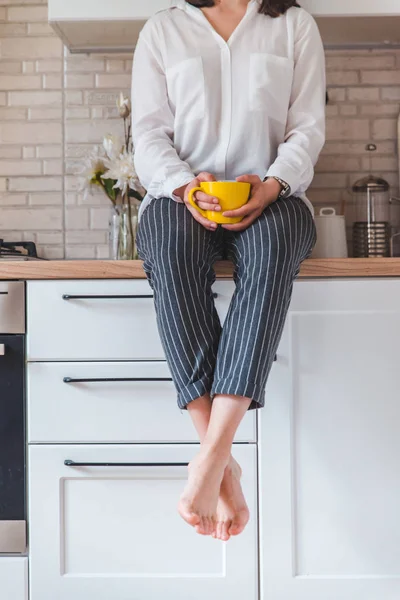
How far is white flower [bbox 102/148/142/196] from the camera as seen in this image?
6.43ft

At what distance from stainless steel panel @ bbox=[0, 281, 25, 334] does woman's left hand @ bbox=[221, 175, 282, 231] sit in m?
0.54

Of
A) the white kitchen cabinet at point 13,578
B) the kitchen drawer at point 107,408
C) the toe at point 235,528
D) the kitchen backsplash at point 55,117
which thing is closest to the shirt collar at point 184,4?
the kitchen backsplash at point 55,117

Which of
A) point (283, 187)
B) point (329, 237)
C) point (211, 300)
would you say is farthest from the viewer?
point (329, 237)

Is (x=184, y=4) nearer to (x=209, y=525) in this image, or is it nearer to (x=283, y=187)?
(x=283, y=187)

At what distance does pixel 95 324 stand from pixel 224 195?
0.46 m

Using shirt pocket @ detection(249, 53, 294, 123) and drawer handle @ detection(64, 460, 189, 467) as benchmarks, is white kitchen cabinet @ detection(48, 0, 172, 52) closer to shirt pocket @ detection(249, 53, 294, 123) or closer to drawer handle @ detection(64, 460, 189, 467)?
shirt pocket @ detection(249, 53, 294, 123)

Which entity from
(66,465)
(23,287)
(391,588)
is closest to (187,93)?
(23,287)

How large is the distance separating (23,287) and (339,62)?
1.26m

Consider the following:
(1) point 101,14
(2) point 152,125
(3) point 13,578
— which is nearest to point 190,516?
(3) point 13,578

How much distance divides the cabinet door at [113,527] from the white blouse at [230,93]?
24.3 inches

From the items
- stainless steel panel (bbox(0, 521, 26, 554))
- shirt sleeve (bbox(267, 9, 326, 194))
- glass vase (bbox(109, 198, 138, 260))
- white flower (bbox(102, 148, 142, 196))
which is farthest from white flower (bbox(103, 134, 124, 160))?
stainless steel panel (bbox(0, 521, 26, 554))

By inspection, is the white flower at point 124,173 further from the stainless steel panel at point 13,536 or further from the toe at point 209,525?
the toe at point 209,525

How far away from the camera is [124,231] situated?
2.02 metres

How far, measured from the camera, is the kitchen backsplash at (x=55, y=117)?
225cm
